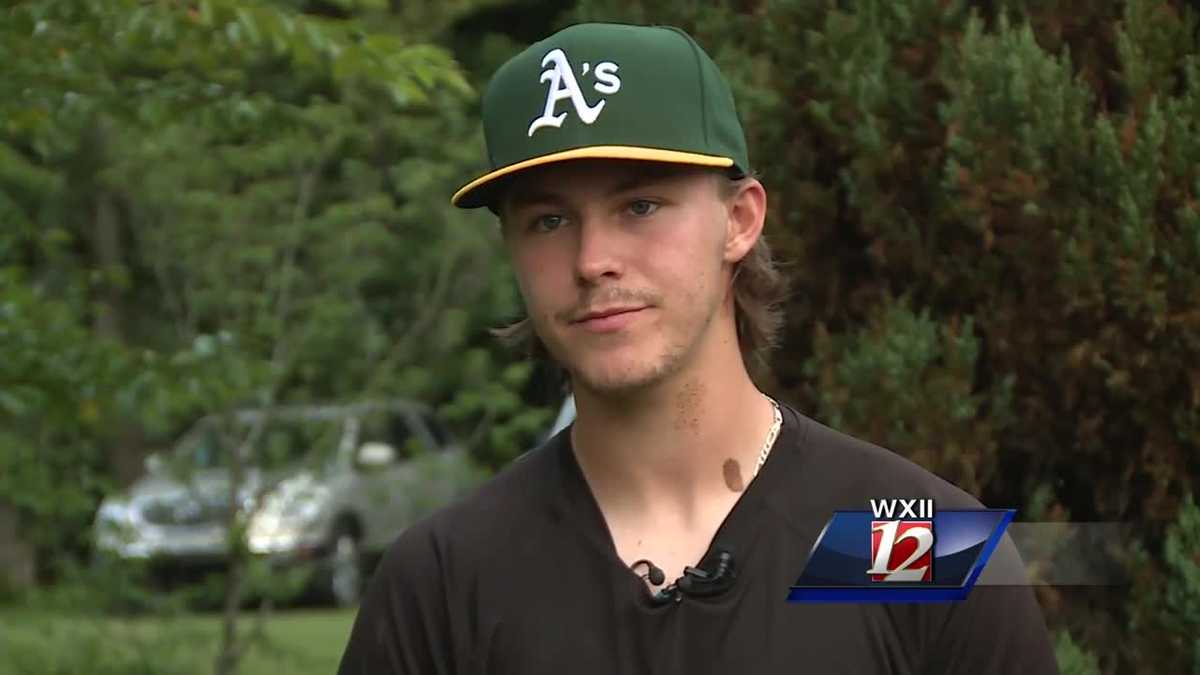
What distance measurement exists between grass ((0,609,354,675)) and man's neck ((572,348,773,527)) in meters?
6.52

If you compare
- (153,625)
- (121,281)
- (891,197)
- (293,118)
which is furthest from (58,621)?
(891,197)

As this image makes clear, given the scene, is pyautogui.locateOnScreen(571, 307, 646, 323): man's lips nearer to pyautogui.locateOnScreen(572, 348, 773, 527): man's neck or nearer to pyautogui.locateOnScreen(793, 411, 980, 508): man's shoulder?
pyautogui.locateOnScreen(572, 348, 773, 527): man's neck

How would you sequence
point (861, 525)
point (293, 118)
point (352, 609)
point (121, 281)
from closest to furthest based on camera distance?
point (861, 525), point (293, 118), point (121, 281), point (352, 609)

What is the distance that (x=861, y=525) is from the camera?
2760 mm

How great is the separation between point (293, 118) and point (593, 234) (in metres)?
4.16

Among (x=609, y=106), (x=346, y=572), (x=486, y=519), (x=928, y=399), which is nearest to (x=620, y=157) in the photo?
(x=609, y=106)

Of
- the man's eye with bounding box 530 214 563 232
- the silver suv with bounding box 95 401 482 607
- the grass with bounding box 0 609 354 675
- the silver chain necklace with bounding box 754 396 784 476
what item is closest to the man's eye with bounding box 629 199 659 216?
the man's eye with bounding box 530 214 563 232

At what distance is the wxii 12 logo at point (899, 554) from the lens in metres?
2.64

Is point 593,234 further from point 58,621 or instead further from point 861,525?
point 58,621

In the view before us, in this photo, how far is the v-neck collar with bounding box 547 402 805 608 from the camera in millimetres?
2705

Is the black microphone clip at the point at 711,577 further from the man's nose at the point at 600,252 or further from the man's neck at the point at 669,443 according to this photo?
the man's nose at the point at 600,252

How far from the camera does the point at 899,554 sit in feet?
8.92

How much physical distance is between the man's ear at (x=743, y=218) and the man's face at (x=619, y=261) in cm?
7

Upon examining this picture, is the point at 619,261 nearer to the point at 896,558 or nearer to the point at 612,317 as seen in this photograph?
the point at 612,317
